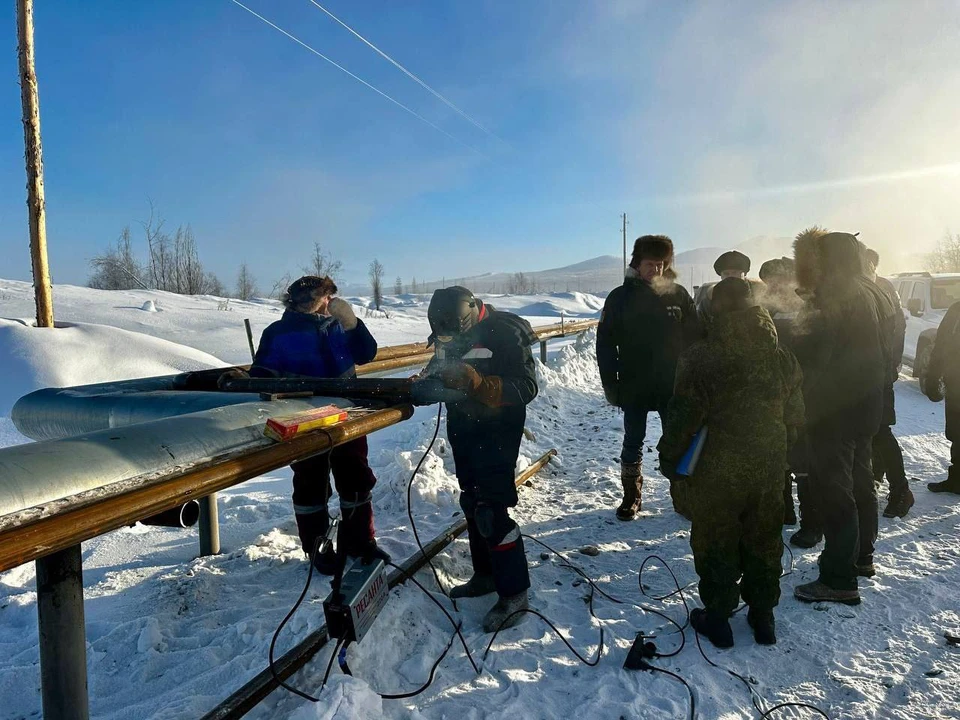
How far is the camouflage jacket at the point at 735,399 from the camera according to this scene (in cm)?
270

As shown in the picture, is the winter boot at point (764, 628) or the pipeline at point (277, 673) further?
the winter boot at point (764, 628)

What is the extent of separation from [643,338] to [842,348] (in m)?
1.35

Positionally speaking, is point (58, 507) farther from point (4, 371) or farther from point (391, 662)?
point (4, 371)

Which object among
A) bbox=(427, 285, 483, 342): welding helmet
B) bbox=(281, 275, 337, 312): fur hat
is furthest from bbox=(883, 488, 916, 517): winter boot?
bbox=(281, 275, 337, 312): fur hat

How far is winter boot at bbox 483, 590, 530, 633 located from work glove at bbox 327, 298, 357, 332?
2.00m

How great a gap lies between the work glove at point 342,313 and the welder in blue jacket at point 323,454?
67 mm

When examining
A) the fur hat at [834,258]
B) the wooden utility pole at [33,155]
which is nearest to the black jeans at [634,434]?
the fur hat at [834,258]

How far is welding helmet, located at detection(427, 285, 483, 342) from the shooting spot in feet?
9.57

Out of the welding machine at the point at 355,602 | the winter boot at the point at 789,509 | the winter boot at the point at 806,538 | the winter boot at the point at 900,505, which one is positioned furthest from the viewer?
the winter boot at the point at 900,505

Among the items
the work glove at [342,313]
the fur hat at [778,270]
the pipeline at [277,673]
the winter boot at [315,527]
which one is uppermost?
the fur hat at [778,270]

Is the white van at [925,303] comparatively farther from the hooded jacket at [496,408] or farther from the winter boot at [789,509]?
the hooded jacket at [496,408]

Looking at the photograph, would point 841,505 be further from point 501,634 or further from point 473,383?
point 473,383

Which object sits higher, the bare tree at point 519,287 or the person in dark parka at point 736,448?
the bare tree at point 519,287

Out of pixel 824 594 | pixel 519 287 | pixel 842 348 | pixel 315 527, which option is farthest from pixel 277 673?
pixel 519 287
